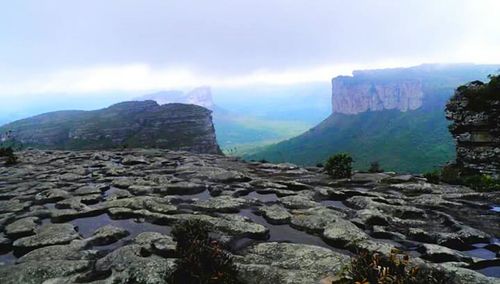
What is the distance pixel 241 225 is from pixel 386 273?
821 cm

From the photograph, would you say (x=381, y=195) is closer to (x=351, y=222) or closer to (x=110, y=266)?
(x=351, y=222)

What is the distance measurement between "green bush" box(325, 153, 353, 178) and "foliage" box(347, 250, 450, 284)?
75.4ft

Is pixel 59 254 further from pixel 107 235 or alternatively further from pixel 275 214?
pixel 275 214

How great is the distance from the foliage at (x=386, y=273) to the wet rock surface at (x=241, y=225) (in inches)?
48.3

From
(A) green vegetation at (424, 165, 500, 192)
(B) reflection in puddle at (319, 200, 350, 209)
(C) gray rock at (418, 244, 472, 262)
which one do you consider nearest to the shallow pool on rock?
(B) reflection in puddle at (319, 200, 350, 209)

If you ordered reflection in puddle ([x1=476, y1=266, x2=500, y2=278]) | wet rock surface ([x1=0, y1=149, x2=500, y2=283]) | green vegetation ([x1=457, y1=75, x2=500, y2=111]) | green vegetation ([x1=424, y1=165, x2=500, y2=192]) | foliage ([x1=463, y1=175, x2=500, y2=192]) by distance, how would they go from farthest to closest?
green vegetation ([x1=457, y1=75, x2=500, y2=111]), green vegetation ([x1=424, y1=165, x2=500, y2=192]), foliage ([x1=463, y1=175, x2=500, y2=192]), reflection in puddle ([x1=476, y1=266, x2=500, y2=278]), wet rock surface ([x1=0, y1=149, x2=500, y2=283])

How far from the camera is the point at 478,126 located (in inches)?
1542

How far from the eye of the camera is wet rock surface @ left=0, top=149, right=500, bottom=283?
13.3 metres

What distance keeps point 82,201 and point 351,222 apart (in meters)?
15.6

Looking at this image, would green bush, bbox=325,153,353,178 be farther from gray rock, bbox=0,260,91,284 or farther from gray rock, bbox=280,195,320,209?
gray rock, bbox=0,260,91,284

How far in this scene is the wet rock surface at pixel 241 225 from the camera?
1330 cm

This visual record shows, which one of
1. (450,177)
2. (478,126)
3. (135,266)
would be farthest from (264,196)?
(478,126)

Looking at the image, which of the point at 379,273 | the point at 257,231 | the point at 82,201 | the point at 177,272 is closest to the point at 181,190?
the point at 82,201

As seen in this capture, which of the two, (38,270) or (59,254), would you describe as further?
(59,254)
